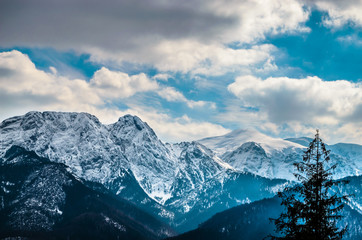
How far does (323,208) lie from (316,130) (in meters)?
8.66

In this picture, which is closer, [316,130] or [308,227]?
[308,227]

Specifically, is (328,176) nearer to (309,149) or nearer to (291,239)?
(309,149)

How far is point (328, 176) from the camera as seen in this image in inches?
1651

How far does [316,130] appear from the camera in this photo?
146 feet

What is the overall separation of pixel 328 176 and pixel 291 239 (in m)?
7.52

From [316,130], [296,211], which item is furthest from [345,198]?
[316,130]

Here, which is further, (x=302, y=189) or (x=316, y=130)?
(x=316, y=130)

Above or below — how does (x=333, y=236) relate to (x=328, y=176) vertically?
below

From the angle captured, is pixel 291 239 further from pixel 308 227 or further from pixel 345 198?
pixel 345 198

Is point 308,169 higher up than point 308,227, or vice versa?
point 308,169

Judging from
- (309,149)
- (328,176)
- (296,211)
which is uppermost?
(309,149)

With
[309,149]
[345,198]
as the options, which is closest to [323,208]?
[345,198]

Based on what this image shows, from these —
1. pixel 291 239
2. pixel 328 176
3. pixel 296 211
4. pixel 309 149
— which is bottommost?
pixel 291 239

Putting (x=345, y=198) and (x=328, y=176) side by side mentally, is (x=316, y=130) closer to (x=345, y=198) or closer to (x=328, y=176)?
(x=328, y=176)
